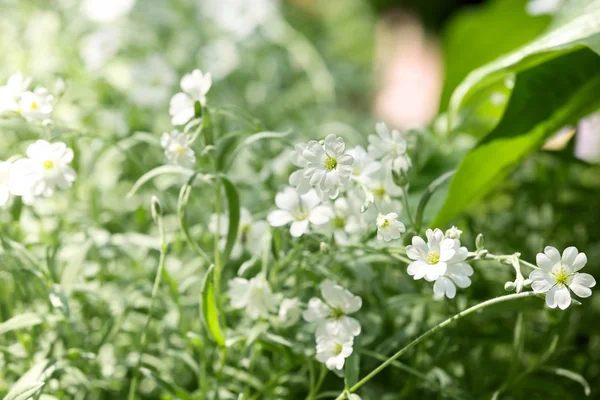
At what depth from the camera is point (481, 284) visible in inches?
21.0

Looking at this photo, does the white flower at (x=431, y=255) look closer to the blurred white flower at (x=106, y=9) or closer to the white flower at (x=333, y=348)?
the white flower at (x=333, y=348)

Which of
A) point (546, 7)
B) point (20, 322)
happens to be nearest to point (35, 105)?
point (20, 322)

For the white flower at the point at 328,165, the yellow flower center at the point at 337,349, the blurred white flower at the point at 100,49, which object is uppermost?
the white flower at the point at 328,165

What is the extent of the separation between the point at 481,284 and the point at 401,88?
3.57 feet

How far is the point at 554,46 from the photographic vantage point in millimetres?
469

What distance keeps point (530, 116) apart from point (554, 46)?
0.08 metres

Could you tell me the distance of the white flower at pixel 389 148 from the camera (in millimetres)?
399

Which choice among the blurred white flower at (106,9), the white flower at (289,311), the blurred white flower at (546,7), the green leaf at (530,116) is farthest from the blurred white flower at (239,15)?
the white flower at (289,311)

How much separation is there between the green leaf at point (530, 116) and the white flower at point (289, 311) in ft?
0.46

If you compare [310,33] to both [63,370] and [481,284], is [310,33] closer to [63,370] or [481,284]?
[481,284]

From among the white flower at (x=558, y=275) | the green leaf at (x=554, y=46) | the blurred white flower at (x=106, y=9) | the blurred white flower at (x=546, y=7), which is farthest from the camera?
the blurred white flower at (x=106, y=9)

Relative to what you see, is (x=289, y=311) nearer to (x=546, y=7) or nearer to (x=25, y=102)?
(x=25, y=102)

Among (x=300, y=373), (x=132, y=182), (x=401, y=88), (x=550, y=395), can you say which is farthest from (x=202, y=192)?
(x=401, y=88)

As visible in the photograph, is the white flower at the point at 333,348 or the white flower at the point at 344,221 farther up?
the white flower at the point at 344,221
